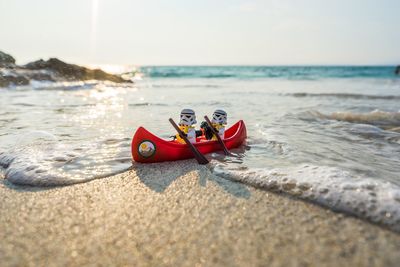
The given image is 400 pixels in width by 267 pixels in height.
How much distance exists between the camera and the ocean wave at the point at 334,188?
2.58m

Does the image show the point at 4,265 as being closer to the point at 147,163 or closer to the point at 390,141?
the point at 147,163

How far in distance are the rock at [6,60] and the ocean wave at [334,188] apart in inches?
736

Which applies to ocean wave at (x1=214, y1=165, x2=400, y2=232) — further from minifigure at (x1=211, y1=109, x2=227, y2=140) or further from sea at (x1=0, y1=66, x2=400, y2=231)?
minifigure at (x1=211, y1=109, x2=227, y2=140)

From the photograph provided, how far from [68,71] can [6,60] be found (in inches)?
158

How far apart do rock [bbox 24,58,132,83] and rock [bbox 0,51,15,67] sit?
1.09 meters

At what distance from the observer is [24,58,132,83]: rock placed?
2127 centimetres

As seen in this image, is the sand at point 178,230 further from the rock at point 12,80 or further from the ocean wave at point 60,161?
the rock at point 12,80

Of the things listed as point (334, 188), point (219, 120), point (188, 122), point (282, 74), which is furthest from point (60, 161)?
point (282, 74)

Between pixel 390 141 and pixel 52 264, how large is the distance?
5595 mm

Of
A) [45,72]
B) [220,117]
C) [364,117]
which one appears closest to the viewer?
[220,117]

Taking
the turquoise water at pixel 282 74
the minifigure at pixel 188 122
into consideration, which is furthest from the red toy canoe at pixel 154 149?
the turquoise water at pixel 282 74

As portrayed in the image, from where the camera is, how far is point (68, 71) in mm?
22000

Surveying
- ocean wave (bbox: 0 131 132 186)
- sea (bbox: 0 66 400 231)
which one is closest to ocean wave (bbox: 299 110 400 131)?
sea (bbox: 0 66 400 231)

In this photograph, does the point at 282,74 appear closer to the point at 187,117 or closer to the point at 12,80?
the point at 12,80
